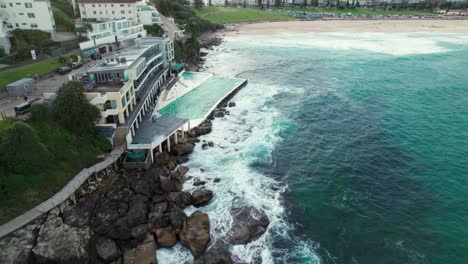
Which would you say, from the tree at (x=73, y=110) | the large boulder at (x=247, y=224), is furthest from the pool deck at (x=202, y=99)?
the large boulder at (x=247, y=224)

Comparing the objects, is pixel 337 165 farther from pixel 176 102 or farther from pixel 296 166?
pixel 176 102

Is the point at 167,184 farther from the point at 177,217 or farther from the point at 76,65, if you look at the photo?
the point at 76,65

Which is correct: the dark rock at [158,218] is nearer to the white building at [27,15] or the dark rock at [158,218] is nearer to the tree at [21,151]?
the tree at [21,151]

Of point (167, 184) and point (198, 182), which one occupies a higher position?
point (167, 184)

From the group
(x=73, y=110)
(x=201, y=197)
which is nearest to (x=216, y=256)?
(x=201, y=197)

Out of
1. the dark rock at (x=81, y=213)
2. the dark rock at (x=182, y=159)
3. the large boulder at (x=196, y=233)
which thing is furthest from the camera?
the dark rock at (x=182, y=159)

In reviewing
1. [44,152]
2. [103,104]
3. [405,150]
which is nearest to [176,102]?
[103,104]
